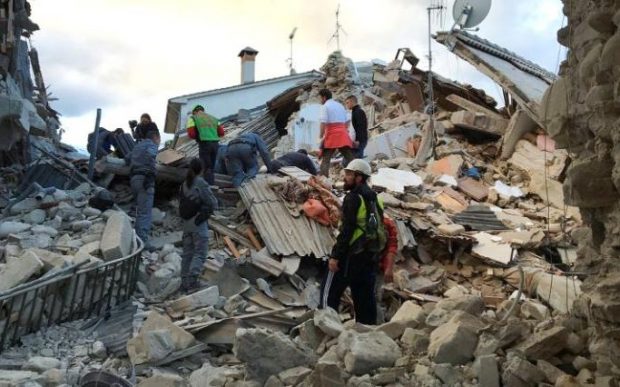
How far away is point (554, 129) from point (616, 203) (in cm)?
66

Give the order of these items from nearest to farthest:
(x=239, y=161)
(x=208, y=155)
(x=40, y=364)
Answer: (x=40, y=364) < (x=208, y=155) < (x=239, y=161)

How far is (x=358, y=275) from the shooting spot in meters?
6.36

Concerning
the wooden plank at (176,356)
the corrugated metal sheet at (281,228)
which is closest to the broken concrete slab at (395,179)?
the corrugated metal sheet at (281,228)

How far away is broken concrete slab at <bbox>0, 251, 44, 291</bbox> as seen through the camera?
265 inches

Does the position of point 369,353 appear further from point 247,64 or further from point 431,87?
point 247,64

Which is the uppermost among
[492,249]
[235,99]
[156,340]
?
[235,99]

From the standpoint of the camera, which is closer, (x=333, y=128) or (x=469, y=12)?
(x=333, y=128)

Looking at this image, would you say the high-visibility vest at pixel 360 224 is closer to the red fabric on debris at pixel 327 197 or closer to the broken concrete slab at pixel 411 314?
the broken concrete slab at pixel 411 314

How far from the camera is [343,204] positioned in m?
6.30

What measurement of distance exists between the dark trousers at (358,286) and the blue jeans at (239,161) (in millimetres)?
5032

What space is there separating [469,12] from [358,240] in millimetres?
10059

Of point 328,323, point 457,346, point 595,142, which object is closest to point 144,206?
point 328,323

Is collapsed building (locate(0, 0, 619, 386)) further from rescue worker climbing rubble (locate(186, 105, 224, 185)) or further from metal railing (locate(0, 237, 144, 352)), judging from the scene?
rescue worker climbing rubble (locate(186, 105, 224, 185))

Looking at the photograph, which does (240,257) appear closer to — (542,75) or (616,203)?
(616,203)
